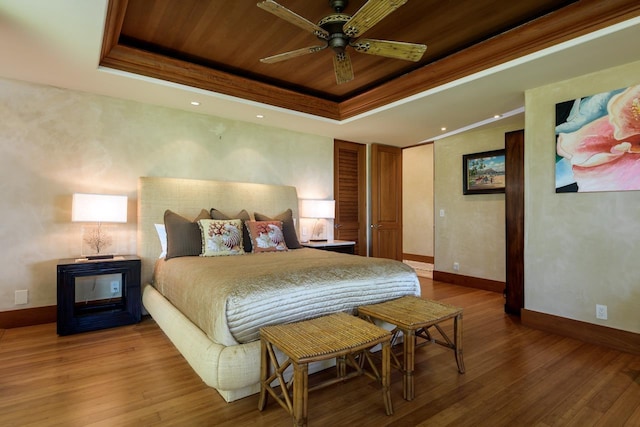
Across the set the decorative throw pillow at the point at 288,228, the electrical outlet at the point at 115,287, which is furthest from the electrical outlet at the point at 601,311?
the electrical outlet at the point at 115,287

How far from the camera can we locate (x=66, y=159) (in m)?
3.35

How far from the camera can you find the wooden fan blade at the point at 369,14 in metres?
1.95

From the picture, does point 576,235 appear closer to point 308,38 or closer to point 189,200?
point 308,38

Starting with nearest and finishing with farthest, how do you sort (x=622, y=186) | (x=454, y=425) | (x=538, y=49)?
(x=454, y=425), (x=538, y=49), (x=622, y=186)

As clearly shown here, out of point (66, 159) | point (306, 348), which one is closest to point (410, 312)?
point (306, 348)

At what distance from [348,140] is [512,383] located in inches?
163

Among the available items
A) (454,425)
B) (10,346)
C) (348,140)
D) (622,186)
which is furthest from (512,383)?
(348,140)

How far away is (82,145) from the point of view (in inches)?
135

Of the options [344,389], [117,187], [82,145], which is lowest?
[344,389]

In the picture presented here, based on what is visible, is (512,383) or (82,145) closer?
A: (512,383)

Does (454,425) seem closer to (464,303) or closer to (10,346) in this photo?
(464,303)

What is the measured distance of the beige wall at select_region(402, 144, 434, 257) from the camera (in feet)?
24.3

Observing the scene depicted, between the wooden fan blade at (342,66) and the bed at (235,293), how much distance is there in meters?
1.57

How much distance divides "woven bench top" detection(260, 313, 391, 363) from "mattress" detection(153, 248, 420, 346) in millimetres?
127
